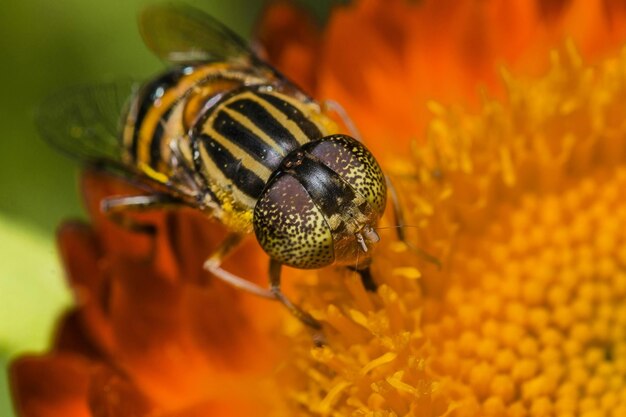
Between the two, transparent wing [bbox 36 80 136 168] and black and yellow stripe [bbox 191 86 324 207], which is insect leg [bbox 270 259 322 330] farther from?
transparent wing [bbox 36 80 136 168]

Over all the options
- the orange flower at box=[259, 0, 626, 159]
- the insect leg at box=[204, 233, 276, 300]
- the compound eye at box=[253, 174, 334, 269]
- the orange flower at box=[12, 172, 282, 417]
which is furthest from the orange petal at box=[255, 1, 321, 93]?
the compound eye at box=[253, 174, 334, 269]

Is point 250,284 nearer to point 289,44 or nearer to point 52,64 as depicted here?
point 289,44

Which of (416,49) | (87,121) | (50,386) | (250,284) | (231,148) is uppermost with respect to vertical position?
(416,49)

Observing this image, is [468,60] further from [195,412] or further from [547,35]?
[195,412]

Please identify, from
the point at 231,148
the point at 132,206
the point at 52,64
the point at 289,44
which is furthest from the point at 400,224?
the point at 52,64

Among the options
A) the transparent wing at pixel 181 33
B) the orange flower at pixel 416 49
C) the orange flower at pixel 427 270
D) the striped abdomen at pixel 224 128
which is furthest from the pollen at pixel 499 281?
the transparent wing at pixel 181 33

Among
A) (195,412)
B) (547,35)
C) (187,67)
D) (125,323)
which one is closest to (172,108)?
(187,67)

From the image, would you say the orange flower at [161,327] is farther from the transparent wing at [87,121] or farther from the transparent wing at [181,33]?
the transparent wing at [181,33]
